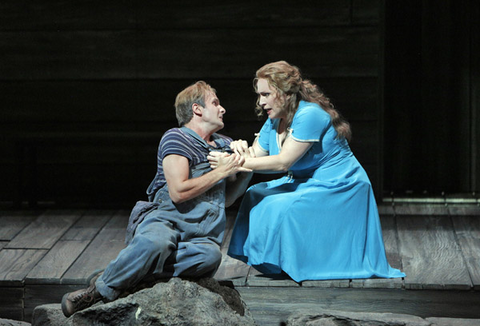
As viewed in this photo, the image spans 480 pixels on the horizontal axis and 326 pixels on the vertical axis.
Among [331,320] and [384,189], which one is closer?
[331,320]

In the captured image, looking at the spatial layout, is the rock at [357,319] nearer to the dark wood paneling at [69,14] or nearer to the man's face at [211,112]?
the man's face at [211,112]

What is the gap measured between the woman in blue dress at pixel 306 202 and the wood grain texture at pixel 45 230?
1534mm

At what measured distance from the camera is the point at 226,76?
6496 mm

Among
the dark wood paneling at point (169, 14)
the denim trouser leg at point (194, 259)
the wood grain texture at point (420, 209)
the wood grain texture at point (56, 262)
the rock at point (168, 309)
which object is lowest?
the wood grain texture at point (420, 209)

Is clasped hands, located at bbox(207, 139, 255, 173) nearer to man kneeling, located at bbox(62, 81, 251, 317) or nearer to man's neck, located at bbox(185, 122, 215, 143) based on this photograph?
man kneeling, located at bbox(62, 81, 251, 317)

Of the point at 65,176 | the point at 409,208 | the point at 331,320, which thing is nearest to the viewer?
the point at 331,320

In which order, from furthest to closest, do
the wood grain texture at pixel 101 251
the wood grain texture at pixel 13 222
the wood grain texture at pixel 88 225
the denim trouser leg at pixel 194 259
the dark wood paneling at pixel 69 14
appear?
the dark wood paneling at pixel 69 14, the wood grain texture at pixel 13 222, the wood grain texture at pixel 88 225, the wood grain texture at pixel 101 251, the denim trouser leg at pixel 194 259

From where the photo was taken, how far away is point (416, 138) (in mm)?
6598

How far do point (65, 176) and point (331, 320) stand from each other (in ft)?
11.0

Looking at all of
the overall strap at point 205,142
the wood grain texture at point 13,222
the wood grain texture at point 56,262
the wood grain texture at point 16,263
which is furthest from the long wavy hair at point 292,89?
the wood grain texture at point 13,222

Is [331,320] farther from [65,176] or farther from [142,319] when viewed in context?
[65,176]

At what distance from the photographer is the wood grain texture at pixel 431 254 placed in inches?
170

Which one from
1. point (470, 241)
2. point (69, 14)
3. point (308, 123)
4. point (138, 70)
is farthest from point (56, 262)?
point (470, 241)

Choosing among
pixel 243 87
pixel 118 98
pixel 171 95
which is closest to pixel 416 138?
pixel 243 87
